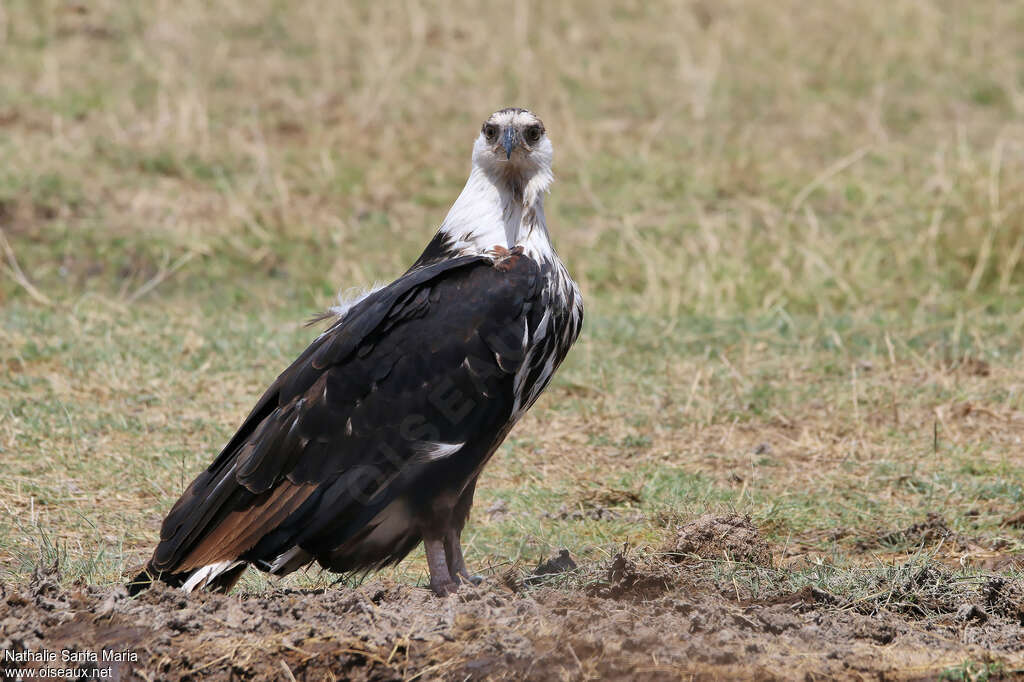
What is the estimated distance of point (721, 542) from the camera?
4.11 metres

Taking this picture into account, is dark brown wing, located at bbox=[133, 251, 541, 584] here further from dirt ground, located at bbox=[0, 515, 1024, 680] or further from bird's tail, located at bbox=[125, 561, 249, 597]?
dirt ground, located at bbox=[0, 515, 1024, 680]

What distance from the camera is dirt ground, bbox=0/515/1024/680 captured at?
123 inches

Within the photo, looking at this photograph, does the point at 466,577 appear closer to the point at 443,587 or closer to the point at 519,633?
the point at 443,587

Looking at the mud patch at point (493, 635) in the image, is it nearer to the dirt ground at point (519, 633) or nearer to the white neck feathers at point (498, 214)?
the dirt ground at point (519, 633)

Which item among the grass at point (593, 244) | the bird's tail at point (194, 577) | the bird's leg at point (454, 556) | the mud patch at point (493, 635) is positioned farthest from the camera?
the grass at point (593, 244)

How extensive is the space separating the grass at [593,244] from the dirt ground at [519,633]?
374mm

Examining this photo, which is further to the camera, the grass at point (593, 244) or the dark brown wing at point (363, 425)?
the grass at point (593, 244)

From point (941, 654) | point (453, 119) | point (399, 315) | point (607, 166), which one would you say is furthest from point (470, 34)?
point (941, 654)

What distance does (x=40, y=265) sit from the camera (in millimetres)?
7699

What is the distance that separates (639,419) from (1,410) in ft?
8.73

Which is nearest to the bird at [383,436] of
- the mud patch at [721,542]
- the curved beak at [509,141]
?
the curved beak at [509,141]

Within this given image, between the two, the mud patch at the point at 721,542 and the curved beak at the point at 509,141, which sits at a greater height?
the curved beak at the point at 509,141

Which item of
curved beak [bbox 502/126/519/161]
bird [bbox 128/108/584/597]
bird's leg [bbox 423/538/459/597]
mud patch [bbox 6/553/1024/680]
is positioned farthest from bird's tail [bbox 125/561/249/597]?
curved beak [bbox 502/126/519/161]

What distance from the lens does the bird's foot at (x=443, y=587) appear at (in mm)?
3840
